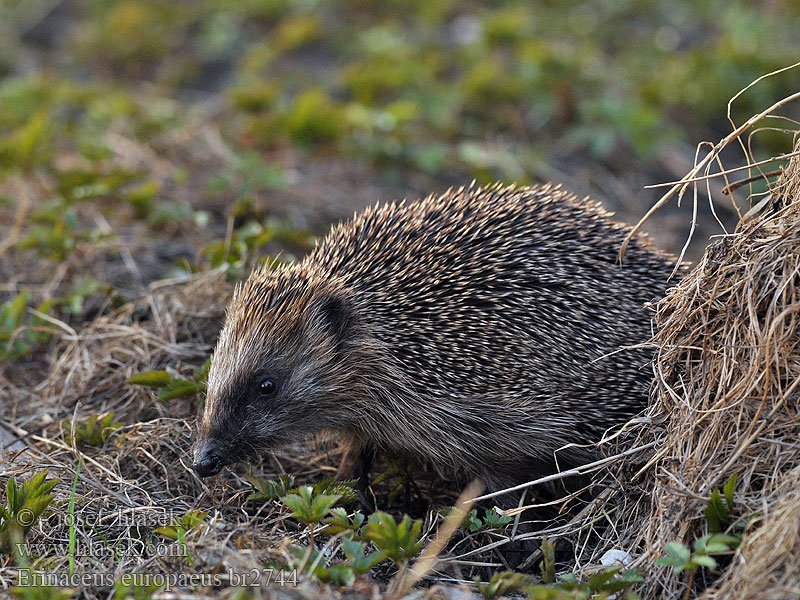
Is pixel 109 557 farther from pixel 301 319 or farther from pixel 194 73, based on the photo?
pixel 194 73

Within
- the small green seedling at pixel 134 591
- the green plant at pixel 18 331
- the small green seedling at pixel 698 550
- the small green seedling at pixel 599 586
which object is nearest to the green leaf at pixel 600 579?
the small green seedling at pixel 599 586

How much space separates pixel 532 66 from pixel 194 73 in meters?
4.04

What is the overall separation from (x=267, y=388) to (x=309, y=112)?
411 cm

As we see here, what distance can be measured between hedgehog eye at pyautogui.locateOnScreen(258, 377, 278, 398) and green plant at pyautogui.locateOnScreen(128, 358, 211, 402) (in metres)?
0.41

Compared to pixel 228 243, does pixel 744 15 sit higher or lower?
higher

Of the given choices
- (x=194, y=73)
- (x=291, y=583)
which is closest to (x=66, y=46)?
(x=194, y=73)

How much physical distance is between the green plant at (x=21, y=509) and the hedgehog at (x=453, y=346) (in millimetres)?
749

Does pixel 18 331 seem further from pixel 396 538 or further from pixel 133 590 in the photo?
pixel 396 538

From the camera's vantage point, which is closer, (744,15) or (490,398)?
(490,398)

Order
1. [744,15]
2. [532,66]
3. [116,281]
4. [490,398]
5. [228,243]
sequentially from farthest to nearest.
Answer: [744,15]
[532,66]
[116,281]
[228,243]
[490,398]

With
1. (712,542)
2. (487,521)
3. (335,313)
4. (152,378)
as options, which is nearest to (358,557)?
(487,521)

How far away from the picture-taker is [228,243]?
5.54 metres

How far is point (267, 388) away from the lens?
4.47m

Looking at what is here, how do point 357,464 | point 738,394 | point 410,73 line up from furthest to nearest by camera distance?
point 410,73
point 357,464
point 738,394
